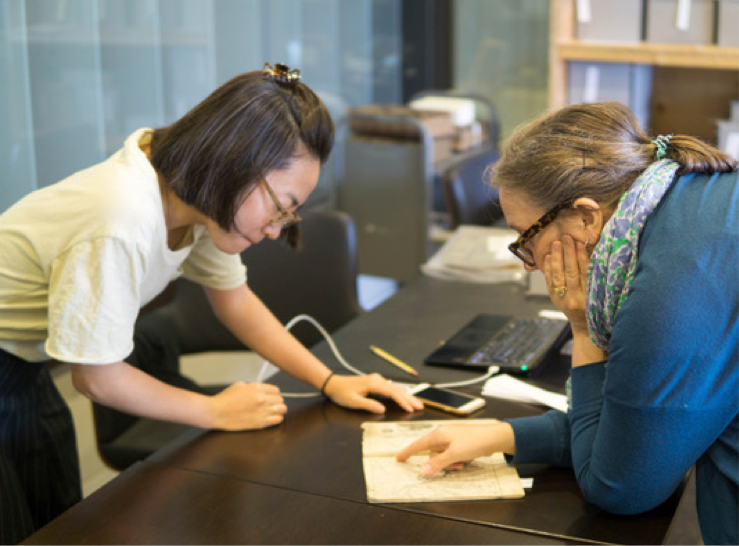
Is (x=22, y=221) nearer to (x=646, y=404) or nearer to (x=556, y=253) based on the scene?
(x=556, y=253)

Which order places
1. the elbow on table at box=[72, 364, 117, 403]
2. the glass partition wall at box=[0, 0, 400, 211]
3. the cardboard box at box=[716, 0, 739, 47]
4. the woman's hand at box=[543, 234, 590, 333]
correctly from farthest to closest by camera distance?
the cardboard box at box=[716, 0, 739, 47] < the glass partition wall at box=[0, 0, 400, 211] < the elbow on table at box=[72, 364, 117, 403] < the woman's hand at box=[543, 234, 590, 333]

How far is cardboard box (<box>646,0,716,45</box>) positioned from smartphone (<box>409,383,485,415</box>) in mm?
2049

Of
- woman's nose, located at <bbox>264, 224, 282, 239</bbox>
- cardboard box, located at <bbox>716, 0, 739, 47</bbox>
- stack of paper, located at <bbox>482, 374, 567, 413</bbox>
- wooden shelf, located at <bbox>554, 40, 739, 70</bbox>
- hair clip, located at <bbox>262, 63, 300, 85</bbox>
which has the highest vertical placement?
cardboard box, located at <bbox>716, 0, 739, 47</bbox>

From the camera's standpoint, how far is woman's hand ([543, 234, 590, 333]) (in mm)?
1230

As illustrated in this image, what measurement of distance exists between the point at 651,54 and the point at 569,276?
213cm

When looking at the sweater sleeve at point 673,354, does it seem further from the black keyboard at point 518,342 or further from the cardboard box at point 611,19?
the cardboard box at point 611,19

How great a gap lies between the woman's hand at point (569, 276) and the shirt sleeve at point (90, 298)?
1.95ft

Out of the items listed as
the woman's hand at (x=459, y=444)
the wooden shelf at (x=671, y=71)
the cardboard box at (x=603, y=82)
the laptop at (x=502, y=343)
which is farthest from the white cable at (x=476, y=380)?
the cardboard box at (x=603, y=82)

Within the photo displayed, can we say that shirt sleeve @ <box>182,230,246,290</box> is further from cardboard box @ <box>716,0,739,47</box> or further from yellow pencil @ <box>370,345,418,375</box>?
cardboard box @ <box>716,0,739,47</box>

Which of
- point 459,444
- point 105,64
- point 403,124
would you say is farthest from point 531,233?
point 403,124

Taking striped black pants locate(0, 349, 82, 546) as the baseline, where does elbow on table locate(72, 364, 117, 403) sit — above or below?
above

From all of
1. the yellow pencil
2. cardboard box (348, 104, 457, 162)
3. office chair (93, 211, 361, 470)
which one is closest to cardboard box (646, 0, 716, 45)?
cardboard box (348, 104, 457, 162)

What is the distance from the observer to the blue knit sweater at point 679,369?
1.00 m

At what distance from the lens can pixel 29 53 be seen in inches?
90.7
